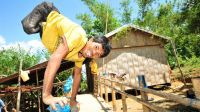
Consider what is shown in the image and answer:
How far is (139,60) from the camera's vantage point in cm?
1872

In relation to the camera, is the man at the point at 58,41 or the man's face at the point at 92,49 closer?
the man at the point at 58,41

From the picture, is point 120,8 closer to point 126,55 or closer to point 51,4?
point 126,55

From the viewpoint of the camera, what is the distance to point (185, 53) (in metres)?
37.2

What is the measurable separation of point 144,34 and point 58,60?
1698cm

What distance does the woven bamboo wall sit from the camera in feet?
59.6

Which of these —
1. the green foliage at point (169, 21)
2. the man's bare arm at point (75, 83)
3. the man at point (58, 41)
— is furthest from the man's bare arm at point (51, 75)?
the green foliage at point (169, 21)

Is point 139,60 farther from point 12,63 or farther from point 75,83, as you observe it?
point 12,63

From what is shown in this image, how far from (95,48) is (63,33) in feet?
1.17

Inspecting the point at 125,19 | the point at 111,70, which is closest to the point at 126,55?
the point at 111,70

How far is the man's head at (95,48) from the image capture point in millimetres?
2840

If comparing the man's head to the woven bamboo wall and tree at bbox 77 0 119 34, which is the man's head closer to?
the woven bamboo wall

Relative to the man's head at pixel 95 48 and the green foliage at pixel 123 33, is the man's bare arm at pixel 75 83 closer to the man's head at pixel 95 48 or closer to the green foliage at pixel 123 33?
the man's head at pixel 95 48

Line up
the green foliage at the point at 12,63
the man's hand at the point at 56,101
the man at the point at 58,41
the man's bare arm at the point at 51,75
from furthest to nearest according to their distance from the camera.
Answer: the green foliage at the point at 12,63 < the man at the point at 58,41 < the man's bare arm at the point at 51,75 < the man's hand at the point at 56,101

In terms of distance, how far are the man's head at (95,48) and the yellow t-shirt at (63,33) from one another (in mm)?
82
